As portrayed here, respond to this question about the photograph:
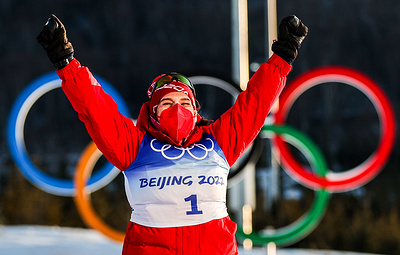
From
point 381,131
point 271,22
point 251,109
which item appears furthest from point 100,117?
point 271,22

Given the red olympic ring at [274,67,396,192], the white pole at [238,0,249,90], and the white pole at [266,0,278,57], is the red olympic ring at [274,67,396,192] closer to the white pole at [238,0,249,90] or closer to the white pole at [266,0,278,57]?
the white pole at [238,0,249,90]

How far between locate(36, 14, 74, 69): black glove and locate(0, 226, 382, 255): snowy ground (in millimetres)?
3449

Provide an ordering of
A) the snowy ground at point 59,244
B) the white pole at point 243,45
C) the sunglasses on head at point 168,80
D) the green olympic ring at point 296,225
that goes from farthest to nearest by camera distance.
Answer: the snowy ground at point 59,244, the white pole at point 243,45, the green olympic ring at point 296,225, the sunglasses on head at point 168,80

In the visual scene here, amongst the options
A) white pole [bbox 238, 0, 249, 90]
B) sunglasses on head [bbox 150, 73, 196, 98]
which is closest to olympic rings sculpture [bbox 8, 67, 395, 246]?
white pole [bbox 238, 0, 249, 90]

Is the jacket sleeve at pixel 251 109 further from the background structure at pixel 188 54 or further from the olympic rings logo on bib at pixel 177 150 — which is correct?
→ the background structure at pixel 188 54

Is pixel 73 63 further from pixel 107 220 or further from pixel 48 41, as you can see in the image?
pixel 107 220

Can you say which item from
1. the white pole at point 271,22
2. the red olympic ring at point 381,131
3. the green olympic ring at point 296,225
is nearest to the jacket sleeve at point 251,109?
the green olympic ring at point 296,225

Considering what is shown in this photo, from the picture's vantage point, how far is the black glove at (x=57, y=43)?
2521 millimetres

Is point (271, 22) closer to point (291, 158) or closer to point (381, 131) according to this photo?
point (291, 158)

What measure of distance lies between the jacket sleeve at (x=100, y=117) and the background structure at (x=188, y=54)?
1203cm

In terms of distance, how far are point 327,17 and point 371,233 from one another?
13.2 m

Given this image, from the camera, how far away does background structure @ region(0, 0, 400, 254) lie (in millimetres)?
21078

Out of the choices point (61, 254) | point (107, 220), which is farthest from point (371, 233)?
point (61, 254)

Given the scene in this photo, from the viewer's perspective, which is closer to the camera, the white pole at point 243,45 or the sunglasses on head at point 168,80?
the sunglasses on head at point 168,80
